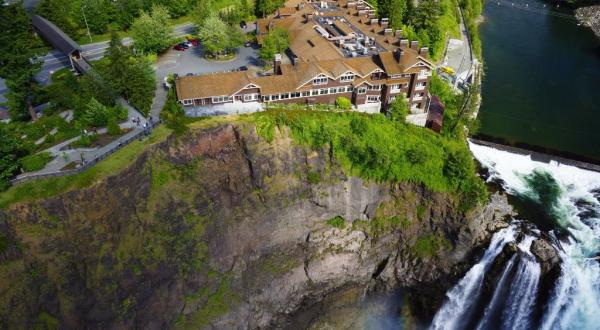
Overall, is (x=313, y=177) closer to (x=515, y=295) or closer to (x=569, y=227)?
(x=515, y=295)

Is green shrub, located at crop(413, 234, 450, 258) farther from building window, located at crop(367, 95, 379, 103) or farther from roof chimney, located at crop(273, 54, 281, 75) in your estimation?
roof chimney, located at crop(273, 54, 281, 75)

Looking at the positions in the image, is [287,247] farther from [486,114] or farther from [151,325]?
[486,114]

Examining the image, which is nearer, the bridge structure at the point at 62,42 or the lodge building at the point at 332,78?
the lodge building at the point at 332,78

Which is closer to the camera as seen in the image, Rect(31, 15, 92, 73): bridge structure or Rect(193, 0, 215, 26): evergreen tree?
Rect(31, 15, 92, 73): bridge structure

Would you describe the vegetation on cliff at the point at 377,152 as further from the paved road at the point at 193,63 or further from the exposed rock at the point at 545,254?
the paved road at the point at 193,63

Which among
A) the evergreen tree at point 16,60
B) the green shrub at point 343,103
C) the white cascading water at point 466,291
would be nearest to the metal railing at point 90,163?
the evergreen tree at point 16,60

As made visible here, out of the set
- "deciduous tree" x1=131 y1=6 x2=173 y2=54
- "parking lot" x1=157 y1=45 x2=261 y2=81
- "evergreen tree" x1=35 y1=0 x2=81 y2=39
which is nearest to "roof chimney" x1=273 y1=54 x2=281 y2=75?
"parking lot" x1=157 y1=45 x2=261 y2=81
